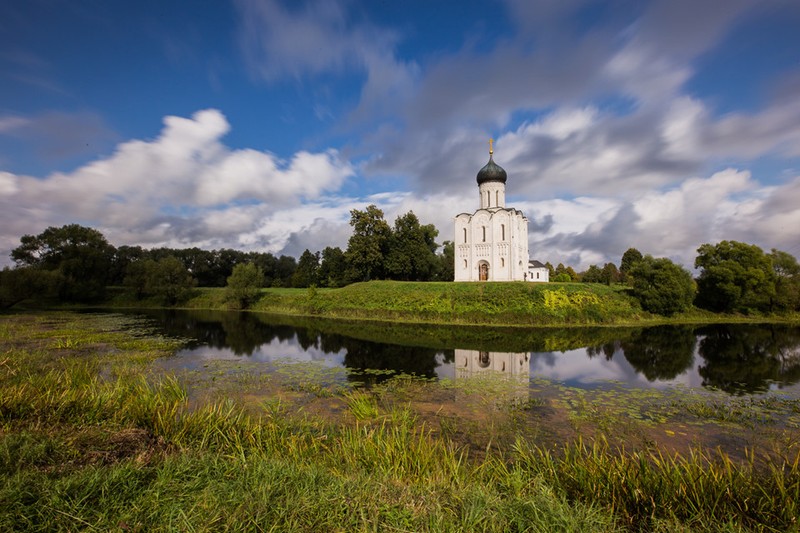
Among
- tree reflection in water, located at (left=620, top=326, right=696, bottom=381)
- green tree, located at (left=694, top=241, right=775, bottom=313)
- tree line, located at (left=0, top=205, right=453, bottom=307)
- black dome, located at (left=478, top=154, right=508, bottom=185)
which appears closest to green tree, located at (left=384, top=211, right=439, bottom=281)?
tree line, located at (left=0, top=205, right=453, bottom=307)

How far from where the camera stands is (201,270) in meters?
70.9

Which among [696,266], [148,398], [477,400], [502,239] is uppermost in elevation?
[502,239]

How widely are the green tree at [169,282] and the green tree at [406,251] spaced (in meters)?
26.4

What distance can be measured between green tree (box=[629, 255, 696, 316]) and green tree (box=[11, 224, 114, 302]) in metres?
61.2

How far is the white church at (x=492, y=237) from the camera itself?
40.6 meters

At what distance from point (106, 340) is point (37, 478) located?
62.3 ft

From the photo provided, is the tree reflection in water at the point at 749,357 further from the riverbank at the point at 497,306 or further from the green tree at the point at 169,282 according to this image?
the green tree at the point at 169,282

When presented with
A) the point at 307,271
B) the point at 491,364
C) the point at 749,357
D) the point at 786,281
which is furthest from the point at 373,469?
the point at 307,271

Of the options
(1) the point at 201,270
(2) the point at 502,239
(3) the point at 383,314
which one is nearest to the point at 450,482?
(3) the point at 383,314

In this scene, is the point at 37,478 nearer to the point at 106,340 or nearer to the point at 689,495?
the point at 689,495

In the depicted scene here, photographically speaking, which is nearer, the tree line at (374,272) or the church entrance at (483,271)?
the tree line at (374,272)

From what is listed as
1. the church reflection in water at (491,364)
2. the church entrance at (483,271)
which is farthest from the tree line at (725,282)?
the church reflection in water at (491,364)

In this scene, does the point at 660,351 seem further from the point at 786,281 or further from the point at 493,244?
the point at 786,281

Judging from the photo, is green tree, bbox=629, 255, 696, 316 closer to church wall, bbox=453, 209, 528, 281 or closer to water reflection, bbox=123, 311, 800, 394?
water reflection, bbox=123, 311, 800, 394
